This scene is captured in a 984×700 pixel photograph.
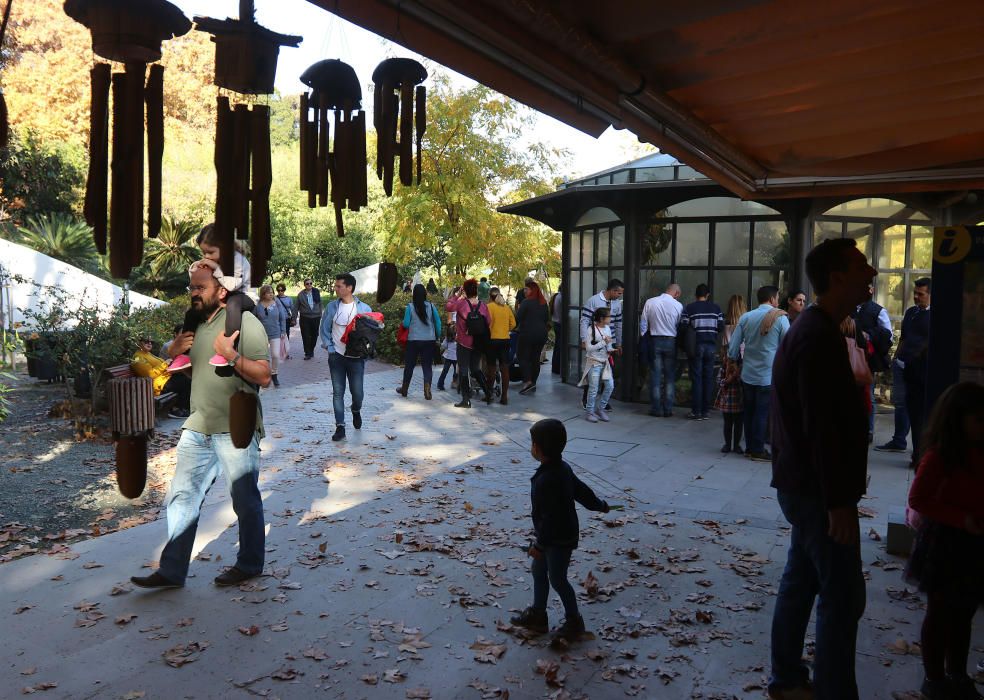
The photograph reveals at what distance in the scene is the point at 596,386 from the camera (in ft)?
34.4

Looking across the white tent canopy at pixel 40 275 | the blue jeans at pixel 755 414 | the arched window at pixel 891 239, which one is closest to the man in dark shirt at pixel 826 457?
the blue jeans at pixel 755 414

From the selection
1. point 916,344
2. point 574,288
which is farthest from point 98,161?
point 574,288

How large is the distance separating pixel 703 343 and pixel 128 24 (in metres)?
→ 9.37

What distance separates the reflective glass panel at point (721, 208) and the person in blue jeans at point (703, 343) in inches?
59.0

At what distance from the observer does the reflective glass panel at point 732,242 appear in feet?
36.9

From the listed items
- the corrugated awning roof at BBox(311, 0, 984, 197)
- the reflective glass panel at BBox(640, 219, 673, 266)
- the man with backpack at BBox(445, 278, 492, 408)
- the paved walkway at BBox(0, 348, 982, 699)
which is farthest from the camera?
the reflective glass panel at BBox(640, 219, 673, 266)

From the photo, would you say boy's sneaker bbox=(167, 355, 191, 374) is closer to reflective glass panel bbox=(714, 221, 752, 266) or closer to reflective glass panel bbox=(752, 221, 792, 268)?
reflective glass panel bbox=(714, 221, 752, 266)

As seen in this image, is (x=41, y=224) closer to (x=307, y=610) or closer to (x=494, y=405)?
(x=494, y=405)

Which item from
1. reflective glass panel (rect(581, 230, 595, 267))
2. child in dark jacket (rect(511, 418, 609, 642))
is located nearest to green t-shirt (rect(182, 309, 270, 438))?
child in dark jacket (rect(511, 418, 609, 642))

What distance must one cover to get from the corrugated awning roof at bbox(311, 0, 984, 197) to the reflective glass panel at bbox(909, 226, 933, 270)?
7.16m

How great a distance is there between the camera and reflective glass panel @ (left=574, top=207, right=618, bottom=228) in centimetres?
1229

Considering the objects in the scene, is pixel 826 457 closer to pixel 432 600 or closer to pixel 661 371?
pixel 432 600

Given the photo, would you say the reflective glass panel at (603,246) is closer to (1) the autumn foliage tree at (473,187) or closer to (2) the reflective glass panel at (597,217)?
(2) the reflective glass panel at (597,217)

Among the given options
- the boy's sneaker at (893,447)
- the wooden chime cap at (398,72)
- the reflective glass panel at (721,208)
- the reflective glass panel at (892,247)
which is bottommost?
the boy's sneaker at (893,447)
